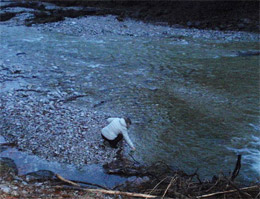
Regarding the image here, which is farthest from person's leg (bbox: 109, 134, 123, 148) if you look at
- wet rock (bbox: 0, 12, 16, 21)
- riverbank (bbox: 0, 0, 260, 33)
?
wet rock (bbox: 0, 12, 16, 21)

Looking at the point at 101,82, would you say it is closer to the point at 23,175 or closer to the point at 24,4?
the point at 23,175

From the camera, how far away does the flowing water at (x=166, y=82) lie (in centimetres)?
627

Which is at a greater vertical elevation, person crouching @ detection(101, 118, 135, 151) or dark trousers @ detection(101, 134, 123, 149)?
person crouching @ detection(101, 118, 135, 151)

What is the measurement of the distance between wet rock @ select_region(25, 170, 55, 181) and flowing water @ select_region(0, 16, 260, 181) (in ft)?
5.18

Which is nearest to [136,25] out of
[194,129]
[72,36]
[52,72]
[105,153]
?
[72,36]

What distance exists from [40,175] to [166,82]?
561cm

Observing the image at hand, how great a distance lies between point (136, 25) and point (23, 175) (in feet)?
44.9

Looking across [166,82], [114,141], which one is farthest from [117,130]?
[166,82]

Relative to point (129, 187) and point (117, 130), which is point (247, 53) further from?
point (129, 187)

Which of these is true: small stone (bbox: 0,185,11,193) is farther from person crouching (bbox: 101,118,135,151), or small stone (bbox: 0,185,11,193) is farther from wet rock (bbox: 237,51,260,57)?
wet rock (bbox: 237,51,260,57)

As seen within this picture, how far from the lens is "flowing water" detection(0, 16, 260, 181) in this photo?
20.6ft

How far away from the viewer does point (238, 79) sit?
10.1m

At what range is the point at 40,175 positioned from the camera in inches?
199

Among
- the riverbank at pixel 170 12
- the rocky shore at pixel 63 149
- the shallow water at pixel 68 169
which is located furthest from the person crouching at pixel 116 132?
the riverbank at pixel 170 12
